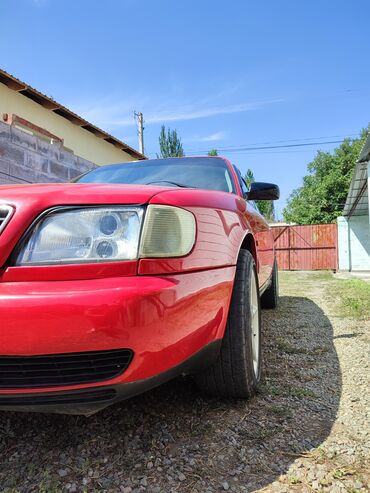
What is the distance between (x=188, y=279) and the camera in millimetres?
1375

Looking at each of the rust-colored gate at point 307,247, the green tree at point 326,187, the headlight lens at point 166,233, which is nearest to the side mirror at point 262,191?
the headlight lens at point 166,233

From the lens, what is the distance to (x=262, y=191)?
→ 289cm

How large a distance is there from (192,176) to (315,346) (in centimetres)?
160

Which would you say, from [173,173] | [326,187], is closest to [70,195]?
[173,173]

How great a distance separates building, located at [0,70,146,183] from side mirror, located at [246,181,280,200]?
8.67 feet

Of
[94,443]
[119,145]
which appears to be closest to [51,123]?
[119,145]

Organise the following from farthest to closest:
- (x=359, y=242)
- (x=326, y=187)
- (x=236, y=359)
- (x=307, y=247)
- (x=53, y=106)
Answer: (x=326, y=187)
(x=307, y=247)
(x=359, y=242)
(x=53, y=106)
(x=236, y=359)

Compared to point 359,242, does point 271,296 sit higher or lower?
lower

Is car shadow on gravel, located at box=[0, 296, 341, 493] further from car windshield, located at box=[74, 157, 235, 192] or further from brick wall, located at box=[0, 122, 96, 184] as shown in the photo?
brick wall, located at box=[0, 122, 96, 184]

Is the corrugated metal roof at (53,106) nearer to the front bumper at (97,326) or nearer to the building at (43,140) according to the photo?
the building at (43,140)

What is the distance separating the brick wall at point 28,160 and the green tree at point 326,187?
76.5 feet

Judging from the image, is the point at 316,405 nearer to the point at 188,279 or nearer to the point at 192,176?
the point at 188,279

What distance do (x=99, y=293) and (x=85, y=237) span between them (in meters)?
0.24

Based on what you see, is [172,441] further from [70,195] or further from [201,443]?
[70,195]
